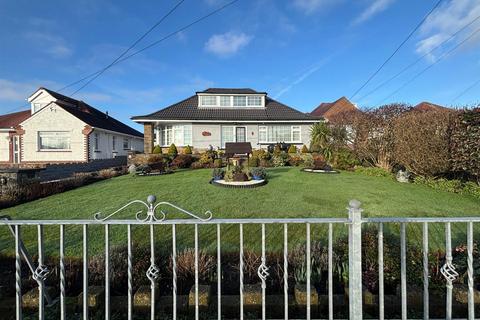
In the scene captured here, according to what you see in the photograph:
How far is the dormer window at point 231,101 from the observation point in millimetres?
20516

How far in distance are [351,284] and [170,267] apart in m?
2.10

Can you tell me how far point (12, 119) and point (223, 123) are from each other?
69.4 feet

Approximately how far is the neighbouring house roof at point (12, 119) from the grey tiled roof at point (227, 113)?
13.5 metres

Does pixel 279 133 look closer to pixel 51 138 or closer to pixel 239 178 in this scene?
pixel 239 178

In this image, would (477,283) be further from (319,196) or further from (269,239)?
→ (319,196)

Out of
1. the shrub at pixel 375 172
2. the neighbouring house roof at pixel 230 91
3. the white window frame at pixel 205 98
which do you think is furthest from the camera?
the neighbouring house roof at pixel 230 91

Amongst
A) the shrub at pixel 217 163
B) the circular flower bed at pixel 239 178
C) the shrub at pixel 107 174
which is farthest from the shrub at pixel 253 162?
the shrub at pixel 107 174

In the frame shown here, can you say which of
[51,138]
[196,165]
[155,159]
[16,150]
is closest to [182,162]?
[196,165]

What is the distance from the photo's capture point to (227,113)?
64.2 feet

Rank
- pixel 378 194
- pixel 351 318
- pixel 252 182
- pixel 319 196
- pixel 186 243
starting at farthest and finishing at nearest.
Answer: pixel 252 182 < pixel 378 194 < pixel 319 196 < pixel 186 243 < pixel 351 318

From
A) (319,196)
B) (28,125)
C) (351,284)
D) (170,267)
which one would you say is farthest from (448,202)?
(28,125)

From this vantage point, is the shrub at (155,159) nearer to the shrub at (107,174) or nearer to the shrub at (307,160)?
the shrub at (107,174)

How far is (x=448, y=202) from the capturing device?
22.1ft

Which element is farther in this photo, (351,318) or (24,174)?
(24,174)
